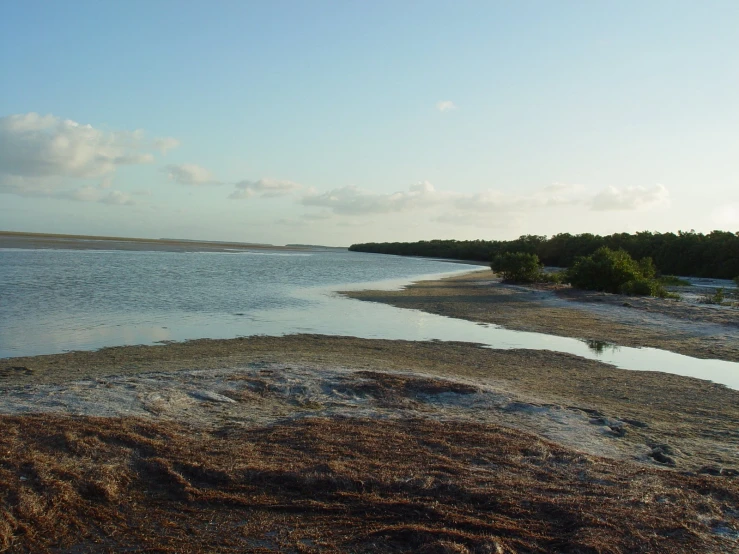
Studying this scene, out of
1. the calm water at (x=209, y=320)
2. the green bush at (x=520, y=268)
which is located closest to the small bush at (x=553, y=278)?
the green bush at (x=520, y=268)

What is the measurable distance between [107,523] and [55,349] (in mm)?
10427

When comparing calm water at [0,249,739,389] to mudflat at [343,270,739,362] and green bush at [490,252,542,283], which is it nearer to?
mudflat at [343,270,739,362]

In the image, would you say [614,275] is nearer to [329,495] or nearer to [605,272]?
[605,272]

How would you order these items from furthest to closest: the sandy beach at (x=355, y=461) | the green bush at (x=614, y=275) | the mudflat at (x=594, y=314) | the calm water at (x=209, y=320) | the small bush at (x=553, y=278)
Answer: the small bush at (x=553, y=278) < the green bush at (x=614, y=275) < the mudflat at (x=594, y=314) < the calm water at (x=209, y=320) < the sandy beach at (x=355, y=461)

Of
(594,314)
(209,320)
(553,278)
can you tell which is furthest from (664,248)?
(209,320)

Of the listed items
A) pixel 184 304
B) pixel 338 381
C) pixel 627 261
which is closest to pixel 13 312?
pixel 184 304

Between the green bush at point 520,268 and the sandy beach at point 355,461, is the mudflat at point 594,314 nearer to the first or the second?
the green bush at point 520,268

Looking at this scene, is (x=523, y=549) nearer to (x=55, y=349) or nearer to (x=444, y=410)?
(x=444, y=410)

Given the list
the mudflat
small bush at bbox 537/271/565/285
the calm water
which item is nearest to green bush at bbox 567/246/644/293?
the mudflat

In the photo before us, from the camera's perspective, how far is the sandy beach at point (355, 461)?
5.02 metres

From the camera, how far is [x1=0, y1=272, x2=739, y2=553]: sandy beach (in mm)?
5023

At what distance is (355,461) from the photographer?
6410 mm

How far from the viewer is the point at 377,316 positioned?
2345 cm

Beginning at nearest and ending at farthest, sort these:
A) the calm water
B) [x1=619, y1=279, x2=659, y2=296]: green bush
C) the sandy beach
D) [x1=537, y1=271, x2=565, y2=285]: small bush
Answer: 1. the sandy beach
2. the calm water
3. [x1=619, y1=279, x2=659, y2=296]: green bush
4. [x1=537, y1=271, x2=565, y2=285]: small bush
